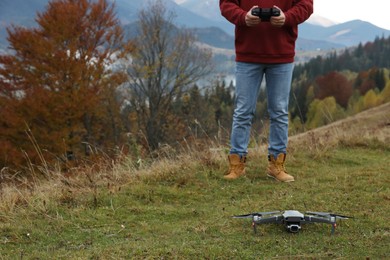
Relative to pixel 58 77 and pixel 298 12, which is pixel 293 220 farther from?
pixel 58 77

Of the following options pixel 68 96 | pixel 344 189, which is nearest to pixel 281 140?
pixel 344 189

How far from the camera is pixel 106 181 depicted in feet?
13.6

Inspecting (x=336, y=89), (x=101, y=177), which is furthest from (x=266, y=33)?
(x=336, y=89)

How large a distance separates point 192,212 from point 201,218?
172 millimetres

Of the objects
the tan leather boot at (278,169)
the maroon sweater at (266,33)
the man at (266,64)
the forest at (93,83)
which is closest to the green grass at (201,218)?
the tan leather boot at (278,169)

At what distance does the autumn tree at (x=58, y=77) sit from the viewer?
19.5m

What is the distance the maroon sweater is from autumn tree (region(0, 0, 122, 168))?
1510 centimetres

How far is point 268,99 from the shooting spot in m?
4.26

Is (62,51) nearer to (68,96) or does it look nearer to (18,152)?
(68,96)

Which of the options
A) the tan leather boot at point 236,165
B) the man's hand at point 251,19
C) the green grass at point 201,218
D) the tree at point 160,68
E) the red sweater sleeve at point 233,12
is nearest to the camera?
the green grass at point 201,218

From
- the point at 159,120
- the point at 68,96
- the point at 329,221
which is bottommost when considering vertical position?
the point at 159,120

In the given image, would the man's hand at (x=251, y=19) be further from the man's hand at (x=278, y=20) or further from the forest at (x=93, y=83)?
the forest at (x=93, y=83)

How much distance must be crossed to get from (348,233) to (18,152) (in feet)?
58.0

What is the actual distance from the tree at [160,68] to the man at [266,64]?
2419 cm
